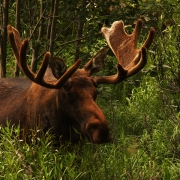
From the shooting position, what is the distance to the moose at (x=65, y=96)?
5.27 meters

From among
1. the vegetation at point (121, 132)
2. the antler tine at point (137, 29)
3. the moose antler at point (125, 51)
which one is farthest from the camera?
the antler tine at point (137, 29)

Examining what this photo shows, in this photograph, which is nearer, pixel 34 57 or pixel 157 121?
pixel 157 121

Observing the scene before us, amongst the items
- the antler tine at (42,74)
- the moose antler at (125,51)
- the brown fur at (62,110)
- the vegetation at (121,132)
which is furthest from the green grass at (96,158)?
the antler tine at (42,74)

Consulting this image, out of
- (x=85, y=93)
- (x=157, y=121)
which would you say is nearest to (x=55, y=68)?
(x=85, y=93)

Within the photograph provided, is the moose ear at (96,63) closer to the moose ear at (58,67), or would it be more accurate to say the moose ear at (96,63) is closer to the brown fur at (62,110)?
the brown fur at (62,110)

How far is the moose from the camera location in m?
5.27

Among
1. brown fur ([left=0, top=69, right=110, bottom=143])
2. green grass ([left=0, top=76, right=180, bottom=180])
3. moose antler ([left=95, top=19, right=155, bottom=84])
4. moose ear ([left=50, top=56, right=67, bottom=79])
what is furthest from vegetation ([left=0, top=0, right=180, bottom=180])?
moose ear ([left=50, top=56, right=67, bottom=79])

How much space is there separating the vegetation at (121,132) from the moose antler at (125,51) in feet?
1.16

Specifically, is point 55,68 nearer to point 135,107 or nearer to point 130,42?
point 130,42

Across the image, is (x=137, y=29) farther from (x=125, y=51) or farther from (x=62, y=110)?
(x=62, y=110)

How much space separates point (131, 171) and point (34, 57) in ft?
9.34

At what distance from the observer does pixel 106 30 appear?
260 inches

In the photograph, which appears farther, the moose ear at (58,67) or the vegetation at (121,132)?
the moose ear at (58,67)

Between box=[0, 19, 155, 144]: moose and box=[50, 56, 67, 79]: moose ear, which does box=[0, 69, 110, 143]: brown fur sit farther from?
box=[50, 56, 67, 79]: moose ear
